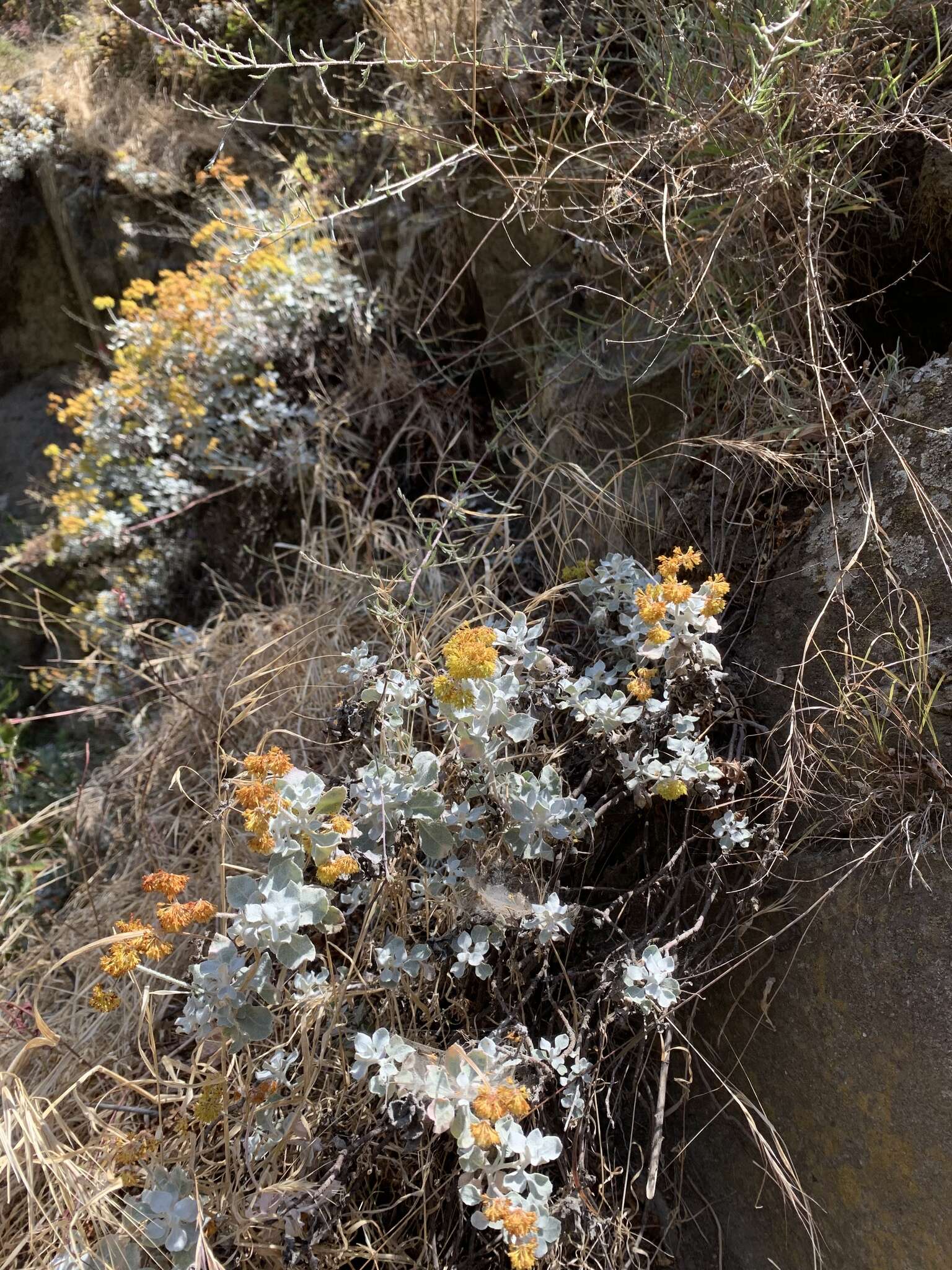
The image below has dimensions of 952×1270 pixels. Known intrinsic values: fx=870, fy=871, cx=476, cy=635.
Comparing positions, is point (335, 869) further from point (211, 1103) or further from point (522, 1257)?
point (522, 1257)

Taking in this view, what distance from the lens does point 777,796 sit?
4.75 feet

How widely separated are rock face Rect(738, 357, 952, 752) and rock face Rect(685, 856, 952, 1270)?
0.93ft

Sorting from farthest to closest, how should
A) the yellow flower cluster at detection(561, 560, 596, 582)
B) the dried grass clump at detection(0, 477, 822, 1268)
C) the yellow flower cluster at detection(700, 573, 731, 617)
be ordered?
the yellow flower cluster at detection(561, 560, 596, 582) → the yellow flower cluster at detection(700, 573, 731, 617) → the dried grass clump at detection(0, 477, 822, 1268)

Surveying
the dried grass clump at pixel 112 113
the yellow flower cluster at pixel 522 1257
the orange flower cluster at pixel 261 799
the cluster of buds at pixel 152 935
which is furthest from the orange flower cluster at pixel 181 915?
the dried grass clump at pixel 112 113

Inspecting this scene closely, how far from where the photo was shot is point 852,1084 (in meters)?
1.29

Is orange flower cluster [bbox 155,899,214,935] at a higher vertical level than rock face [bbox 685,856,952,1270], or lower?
higher

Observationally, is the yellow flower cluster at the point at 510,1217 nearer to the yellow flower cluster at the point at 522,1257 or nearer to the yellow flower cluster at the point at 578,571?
the yellow flower cluster at the point at 522,1257

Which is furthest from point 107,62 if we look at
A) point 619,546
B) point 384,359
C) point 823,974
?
point 823,974

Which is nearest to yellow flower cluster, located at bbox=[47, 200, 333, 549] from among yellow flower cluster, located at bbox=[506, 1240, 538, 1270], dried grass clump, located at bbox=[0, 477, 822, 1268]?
dried grass clump, located at bbox=[0, 477, 822, 1268]

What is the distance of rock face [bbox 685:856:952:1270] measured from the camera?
3.98ft

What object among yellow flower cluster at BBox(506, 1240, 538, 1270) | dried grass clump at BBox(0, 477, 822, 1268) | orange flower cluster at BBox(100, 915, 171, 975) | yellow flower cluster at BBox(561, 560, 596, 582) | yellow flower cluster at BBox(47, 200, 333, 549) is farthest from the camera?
yellow flower cluster at BBox(47, 200, 333, 549)

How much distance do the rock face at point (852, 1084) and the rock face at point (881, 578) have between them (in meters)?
0.28

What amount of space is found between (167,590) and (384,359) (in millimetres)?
1095

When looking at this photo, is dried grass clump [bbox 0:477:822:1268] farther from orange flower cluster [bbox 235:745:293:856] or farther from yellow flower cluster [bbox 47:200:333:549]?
yellow flower cluster [bbox 47:200:333:549]
